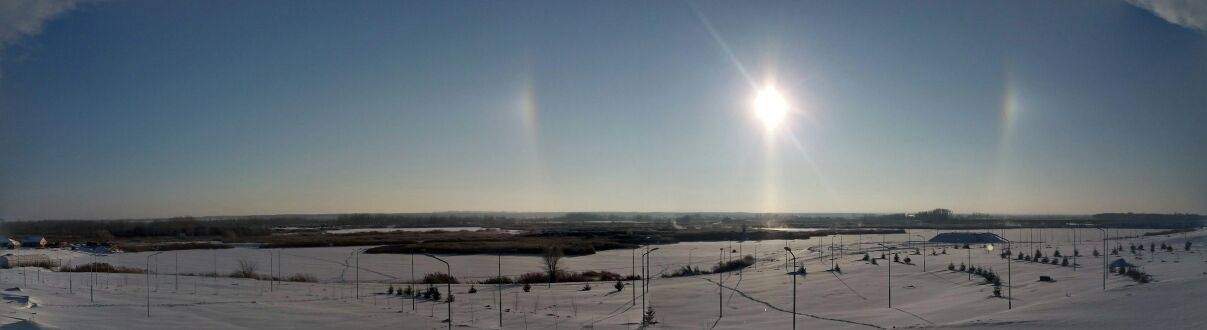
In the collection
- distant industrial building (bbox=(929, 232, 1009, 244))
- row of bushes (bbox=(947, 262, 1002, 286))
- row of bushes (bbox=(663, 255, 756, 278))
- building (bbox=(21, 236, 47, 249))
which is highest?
row of bushes (bbox=(947, 262, 1002, 286))

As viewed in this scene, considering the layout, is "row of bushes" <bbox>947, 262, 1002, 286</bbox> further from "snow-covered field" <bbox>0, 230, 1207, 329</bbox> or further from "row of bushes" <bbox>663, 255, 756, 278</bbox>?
"row of bushes" <bbox>663, 255, 756, 278</bbox>

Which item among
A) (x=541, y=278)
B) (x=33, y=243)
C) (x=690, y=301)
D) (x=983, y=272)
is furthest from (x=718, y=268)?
(x=33, y=243)

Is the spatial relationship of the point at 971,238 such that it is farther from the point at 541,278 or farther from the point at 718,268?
the point at 541,278

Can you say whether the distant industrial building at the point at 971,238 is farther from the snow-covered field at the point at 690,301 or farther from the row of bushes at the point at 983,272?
the row of bushes at the point at 983,272

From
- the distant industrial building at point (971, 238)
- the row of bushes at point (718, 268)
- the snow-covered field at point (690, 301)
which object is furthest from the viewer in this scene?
the distant industrial building at point (971, 238)

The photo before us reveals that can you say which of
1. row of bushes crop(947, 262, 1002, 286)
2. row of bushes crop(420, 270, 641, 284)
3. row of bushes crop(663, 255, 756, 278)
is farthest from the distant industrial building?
row of bushes crop(420, 270, 641, 284)

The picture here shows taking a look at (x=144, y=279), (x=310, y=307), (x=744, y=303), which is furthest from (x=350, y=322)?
(x=144, y=279)

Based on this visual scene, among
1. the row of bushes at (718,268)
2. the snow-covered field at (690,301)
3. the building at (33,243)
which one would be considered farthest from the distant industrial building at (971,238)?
the building at (33,243)

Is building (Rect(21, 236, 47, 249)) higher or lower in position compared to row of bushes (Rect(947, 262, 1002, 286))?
lower
